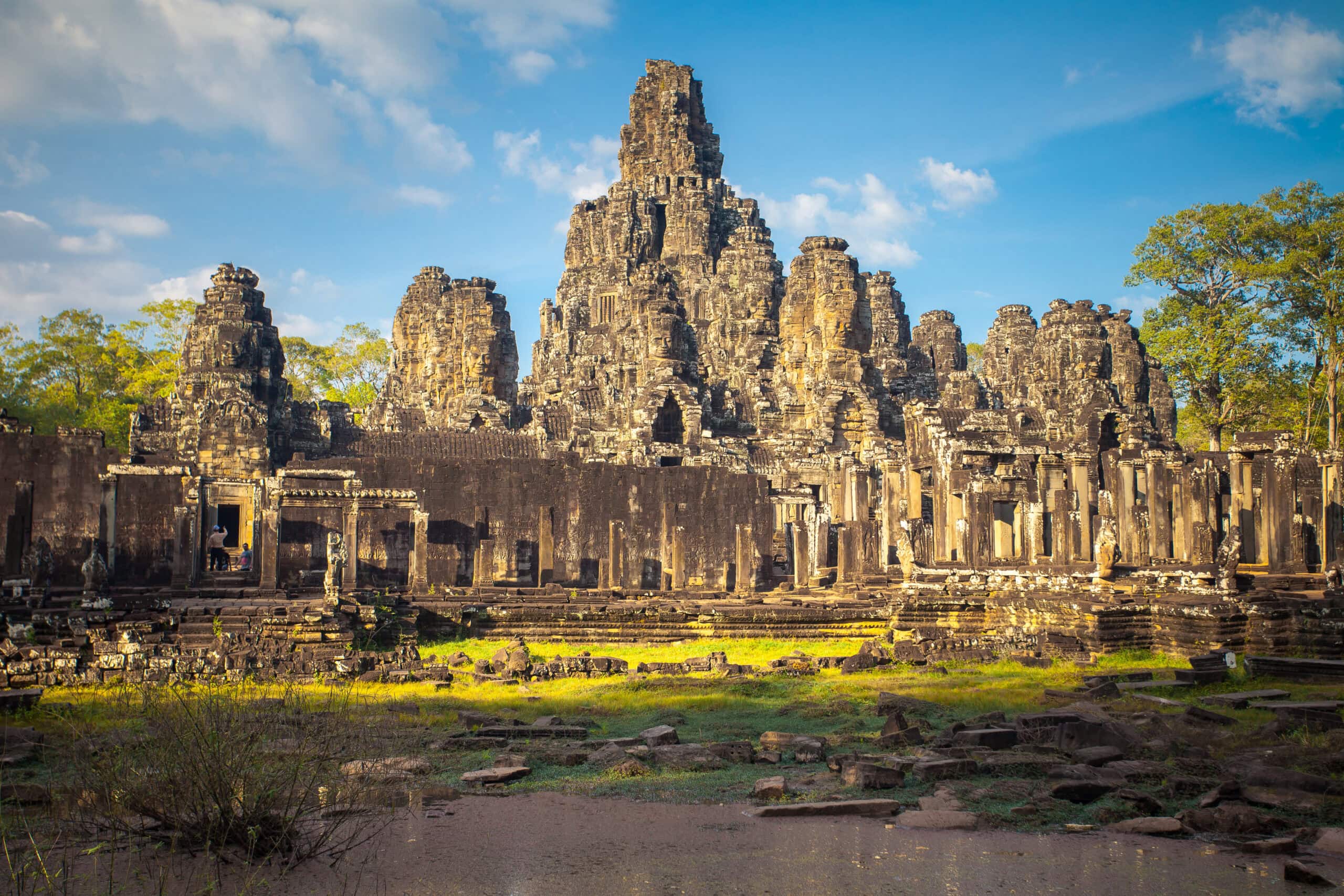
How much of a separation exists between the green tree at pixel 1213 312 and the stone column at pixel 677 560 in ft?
65.9

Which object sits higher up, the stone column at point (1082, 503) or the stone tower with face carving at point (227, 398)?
the stone tower with face carving at point (227, 398)

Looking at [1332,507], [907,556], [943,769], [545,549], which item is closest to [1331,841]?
[943,769]

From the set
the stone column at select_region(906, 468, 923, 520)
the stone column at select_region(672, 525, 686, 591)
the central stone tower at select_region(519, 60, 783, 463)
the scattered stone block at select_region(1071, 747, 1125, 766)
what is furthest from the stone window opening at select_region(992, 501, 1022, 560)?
the scattered stone block at select_region(1071, 747, 1125, 766)

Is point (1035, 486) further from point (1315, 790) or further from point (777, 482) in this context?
point (1315, 790)

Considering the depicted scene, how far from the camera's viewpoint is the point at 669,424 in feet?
114

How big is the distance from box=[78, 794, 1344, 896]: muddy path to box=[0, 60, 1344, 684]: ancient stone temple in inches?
→ 156

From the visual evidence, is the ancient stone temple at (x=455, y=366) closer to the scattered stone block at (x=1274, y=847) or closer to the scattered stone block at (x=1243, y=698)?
the scattered stone block at (x=1243, y=698)

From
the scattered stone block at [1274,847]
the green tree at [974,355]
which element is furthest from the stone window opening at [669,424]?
the green tree at [974,355]

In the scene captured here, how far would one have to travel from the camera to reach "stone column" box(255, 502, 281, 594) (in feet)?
65.3

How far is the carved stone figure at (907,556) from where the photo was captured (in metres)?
21.4

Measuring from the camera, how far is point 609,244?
5575 centimetres

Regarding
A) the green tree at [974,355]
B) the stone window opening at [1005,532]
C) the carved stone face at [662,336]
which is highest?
the green tree at [974,355]

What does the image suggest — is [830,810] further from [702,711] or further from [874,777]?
[702,711]

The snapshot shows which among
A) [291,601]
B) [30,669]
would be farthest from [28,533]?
[30,669]
